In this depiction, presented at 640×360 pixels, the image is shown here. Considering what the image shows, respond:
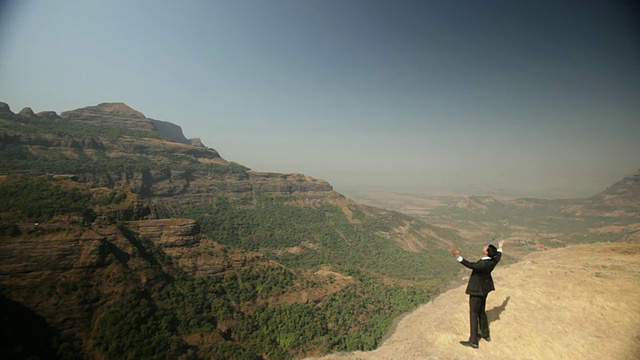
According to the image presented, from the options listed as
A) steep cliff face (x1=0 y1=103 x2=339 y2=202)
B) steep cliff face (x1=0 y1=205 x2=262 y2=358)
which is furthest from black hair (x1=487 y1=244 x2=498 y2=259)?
steep cliff face (x1=0 y1=103 x2=339 y2=202)

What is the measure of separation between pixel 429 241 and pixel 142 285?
108047 millimetres

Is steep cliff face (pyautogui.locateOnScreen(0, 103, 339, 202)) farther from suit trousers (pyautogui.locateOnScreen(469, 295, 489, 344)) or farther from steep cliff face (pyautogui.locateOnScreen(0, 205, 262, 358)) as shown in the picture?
suit trousers (pyautogui.locateOnScreen(469, 295, 489, 344))

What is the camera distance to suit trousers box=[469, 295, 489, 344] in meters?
7.67

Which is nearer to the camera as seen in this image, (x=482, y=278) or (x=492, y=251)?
(x=482, y=278)

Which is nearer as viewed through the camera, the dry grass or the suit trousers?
the suit trousers

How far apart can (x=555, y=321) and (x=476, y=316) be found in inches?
178

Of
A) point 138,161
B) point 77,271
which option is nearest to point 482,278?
point 77,271

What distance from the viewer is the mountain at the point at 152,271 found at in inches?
1078

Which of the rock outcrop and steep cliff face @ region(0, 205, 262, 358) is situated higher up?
the rock outcrop

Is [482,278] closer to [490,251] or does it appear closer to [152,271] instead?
[490,251]

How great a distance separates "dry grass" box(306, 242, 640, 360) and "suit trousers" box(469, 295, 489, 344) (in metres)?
0.46

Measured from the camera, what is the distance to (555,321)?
9.70 meters

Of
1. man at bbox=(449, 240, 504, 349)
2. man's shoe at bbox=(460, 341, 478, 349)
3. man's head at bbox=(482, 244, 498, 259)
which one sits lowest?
man's shoe at bbox=(460, 341, 478, 349)

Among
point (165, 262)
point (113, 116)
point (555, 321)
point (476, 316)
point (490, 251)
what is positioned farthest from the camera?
point (113, 116)
